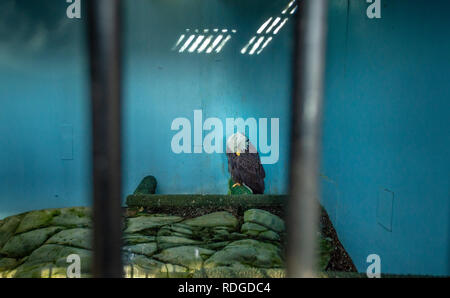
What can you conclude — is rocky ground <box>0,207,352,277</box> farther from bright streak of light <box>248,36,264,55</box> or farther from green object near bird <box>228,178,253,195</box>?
bright streak of light <box>248,36,264,55</box>

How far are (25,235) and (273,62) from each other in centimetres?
415

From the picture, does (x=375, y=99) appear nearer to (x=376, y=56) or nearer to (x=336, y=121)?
(x=376, y=56)

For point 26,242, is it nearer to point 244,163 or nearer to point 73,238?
point 73,238

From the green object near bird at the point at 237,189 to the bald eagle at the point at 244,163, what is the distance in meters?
0.04

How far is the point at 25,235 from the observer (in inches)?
115

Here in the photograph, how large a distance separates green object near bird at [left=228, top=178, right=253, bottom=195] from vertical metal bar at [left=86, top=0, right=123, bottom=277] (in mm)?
3860

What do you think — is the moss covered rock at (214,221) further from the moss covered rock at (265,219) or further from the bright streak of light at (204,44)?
the bright streak of light at (204,44)

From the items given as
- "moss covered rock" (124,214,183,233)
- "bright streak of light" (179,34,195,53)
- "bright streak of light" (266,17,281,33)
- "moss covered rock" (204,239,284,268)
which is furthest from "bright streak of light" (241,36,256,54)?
"moss covered rock" (204,239,284,268)

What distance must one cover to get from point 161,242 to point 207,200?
2.79 ft

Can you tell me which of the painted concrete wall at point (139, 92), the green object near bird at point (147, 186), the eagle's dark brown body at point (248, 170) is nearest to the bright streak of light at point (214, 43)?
the painted concrete wall at point (139, 92)

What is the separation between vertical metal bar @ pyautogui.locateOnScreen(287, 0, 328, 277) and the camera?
1.44ft

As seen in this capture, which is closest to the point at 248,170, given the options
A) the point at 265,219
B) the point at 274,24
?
the point at 265,219

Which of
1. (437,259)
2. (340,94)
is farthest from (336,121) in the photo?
(437,259)

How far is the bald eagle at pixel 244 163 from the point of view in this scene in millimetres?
4258
